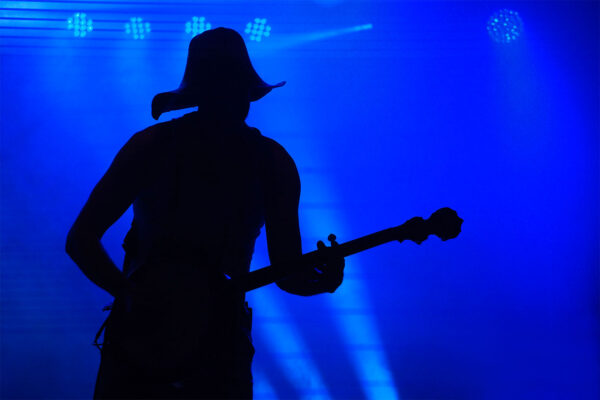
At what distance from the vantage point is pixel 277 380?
147 inches

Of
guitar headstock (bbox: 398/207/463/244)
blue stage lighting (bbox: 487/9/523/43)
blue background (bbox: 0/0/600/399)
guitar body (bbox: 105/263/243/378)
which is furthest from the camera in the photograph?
blue stage lighting (bbox: 487/9/523/43)

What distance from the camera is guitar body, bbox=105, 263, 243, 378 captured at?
954 mm

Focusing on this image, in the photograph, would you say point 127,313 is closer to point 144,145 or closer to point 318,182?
point 144,145

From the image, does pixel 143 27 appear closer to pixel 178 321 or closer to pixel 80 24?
pixel 80 24

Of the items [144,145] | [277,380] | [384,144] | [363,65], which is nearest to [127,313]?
[144,145]

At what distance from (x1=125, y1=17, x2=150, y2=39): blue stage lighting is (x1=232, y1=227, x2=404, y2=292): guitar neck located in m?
3.74

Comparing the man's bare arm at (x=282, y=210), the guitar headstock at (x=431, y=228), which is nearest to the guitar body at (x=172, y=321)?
the man's bare arm at (x=282, y=210)

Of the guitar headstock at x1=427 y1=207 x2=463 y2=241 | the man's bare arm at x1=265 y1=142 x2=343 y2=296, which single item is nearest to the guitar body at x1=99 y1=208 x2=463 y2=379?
the man's bare arm at x1=265 y1=142 x2=343 y2=296

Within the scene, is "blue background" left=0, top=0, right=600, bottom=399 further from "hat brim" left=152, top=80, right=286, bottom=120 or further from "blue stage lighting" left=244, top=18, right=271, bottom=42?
"hat brim" left=152, top=80, right=286, bottom=120

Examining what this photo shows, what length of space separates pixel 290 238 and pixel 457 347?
321 centimetres

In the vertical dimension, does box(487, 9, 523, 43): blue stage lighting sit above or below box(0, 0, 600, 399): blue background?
above

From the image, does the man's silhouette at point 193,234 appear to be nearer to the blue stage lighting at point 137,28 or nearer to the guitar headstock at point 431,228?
the guitar headstock at point 431,228

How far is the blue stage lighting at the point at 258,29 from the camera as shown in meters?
4.28

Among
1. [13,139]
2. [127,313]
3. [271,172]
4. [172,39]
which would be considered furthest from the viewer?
[172,39]
